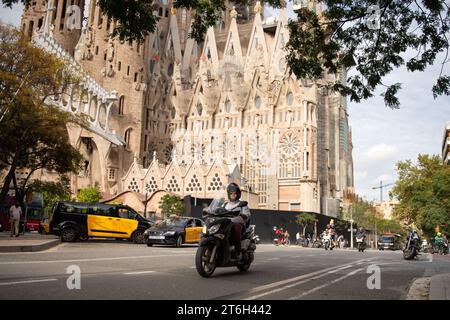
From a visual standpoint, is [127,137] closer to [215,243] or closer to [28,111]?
[28,111]

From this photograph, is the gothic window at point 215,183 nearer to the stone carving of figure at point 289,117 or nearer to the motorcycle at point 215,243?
the stone carving of figure at point 289,117

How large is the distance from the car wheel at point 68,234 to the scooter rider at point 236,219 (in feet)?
41.2

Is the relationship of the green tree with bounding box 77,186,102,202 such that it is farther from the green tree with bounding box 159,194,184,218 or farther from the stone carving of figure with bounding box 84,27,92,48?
the stone carving of figure with bounding box 84,27,92,48

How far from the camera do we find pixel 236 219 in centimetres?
776

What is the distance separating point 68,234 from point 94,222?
1201 mm

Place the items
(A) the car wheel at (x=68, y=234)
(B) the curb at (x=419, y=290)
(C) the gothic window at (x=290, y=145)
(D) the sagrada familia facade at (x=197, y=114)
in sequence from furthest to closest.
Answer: (C) the gothic window at (x=290, y=145), (D) the sagrada familia facade at (x=197, y=114), (A) the car wheel at (x=68, y=234), (B) the curb at (x=419, y=290)

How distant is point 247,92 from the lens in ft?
213

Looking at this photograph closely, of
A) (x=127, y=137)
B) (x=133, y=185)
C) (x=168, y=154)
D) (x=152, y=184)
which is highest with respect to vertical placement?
(x=127, y=137)

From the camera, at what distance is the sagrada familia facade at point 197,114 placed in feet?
178

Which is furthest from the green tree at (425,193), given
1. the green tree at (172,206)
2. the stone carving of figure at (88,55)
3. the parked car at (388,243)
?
the stone carving of figure at (88,55)

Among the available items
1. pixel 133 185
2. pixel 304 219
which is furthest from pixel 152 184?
pixel 304 219
